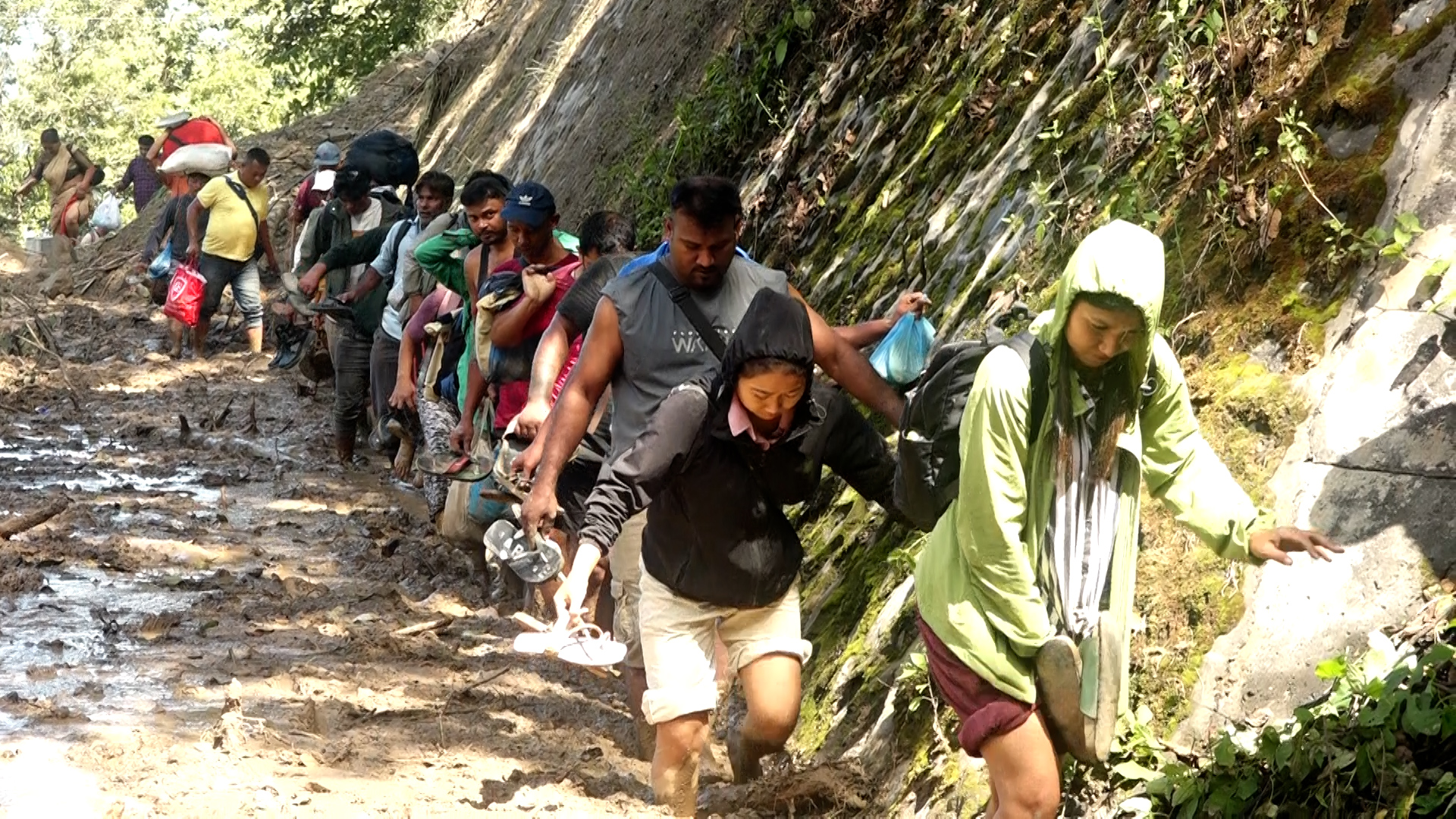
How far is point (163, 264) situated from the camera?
60.1ft

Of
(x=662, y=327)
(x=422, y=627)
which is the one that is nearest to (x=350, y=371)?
(x=422, y=627)

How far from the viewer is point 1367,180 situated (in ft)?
18.2

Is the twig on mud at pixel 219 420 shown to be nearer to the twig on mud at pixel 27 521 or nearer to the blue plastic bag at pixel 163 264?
the twig on mud at pixel 27 521

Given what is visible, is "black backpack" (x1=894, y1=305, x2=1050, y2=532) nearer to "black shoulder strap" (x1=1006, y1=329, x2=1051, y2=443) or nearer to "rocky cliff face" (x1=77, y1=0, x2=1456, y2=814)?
"black shoulder strap" (x1=1006, y1=329, x2=1051, y2=443)

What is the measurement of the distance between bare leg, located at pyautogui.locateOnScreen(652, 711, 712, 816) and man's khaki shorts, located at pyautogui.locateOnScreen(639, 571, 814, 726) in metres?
0.04

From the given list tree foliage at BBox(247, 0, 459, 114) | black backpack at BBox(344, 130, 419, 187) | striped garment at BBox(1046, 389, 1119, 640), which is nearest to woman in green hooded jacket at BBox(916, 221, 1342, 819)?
striped garment at BBox(1046, 389, 1119, 640)

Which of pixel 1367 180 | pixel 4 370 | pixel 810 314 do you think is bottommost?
pixel 4 370

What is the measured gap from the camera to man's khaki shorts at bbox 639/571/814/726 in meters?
5.38

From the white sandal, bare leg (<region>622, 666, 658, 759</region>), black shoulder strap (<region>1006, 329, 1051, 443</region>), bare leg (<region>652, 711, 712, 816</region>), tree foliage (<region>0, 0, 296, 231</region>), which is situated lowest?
tree foliage (<region>0, 0, 296, 231</region>)

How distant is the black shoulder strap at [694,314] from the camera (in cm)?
589

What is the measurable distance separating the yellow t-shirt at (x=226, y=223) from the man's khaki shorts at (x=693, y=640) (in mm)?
12188

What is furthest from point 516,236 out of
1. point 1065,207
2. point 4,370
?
point 4,370

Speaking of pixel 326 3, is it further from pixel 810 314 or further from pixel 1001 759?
pixel 1001 759

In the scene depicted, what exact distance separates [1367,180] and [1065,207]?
1.33m
